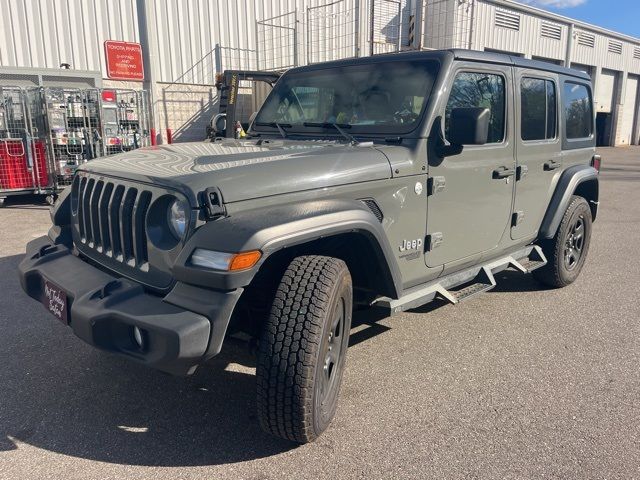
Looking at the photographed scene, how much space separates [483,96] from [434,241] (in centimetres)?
119

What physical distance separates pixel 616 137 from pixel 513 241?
2908cm

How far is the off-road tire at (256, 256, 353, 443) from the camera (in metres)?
2.34

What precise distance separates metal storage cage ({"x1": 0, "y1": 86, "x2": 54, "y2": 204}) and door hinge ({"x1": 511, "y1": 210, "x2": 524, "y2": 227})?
346 inches

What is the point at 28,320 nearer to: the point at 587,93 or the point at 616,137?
the point at 587,93

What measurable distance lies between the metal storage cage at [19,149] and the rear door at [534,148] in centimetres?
881

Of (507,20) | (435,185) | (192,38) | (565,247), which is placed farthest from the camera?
(507,20)

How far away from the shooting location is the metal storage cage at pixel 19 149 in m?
9.43

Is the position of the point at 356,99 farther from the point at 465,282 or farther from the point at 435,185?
the point at 465,282

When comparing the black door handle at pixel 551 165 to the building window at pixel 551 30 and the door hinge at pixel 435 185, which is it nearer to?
the door hinge at pixel 435 185

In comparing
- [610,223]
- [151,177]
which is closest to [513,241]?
[151,177]

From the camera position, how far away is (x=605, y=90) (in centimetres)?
2719

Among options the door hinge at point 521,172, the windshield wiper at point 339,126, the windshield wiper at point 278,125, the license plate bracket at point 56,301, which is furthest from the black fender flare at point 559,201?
the license plate bracket at point 56,301

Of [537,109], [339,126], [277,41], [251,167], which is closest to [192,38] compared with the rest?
[277,41]

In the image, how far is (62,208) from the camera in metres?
3.49
